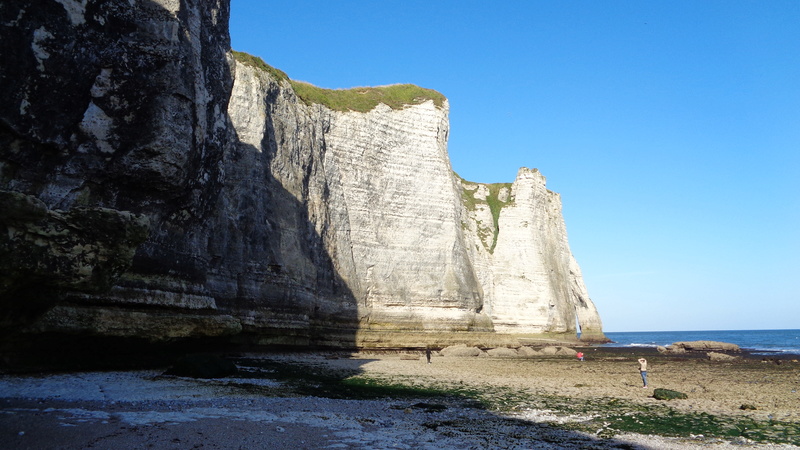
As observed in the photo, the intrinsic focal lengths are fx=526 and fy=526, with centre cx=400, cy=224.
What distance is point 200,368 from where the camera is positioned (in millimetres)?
12703

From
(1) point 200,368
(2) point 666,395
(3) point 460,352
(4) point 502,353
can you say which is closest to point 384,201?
(3) point 460,352

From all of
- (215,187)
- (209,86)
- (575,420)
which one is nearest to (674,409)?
(575,420)

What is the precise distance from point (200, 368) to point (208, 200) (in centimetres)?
633

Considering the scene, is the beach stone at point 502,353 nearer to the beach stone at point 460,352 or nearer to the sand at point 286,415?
the beach stone at point 460,352

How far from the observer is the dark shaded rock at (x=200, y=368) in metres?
12.6

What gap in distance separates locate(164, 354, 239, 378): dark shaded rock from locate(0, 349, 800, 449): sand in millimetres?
496

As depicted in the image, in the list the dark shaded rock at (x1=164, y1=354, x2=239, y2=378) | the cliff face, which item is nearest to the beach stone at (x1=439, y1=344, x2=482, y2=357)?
the cliff face

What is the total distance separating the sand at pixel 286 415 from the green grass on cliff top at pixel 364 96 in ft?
76.1

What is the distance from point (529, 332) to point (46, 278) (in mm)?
47690

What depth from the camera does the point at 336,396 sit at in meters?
11.7

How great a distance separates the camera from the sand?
21.9ft

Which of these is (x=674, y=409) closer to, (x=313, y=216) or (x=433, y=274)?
(x=313, y=216)

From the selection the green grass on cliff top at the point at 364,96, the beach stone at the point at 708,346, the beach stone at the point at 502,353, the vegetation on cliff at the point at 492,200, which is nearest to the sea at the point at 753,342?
the beach stone at the point at 708,346

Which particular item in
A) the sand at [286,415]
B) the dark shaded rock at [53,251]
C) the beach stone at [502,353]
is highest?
the dark shaded rock at [53,251]
